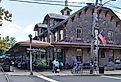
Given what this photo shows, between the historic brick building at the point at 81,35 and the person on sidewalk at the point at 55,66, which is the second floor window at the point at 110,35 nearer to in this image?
the historic brick building at the point at 81,35

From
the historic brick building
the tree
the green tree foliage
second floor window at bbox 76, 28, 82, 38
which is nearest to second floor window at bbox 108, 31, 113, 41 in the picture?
the historic brick building

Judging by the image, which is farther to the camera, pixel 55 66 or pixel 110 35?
pixel 110 35

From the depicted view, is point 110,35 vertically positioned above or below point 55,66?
above

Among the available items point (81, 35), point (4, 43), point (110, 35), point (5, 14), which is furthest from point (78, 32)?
point (5, 14)

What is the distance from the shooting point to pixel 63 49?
40.8 metres

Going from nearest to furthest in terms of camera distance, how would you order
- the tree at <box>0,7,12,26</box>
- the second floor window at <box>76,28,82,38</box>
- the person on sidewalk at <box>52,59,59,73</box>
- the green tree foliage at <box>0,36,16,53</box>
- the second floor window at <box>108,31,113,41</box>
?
1. the tree at <box>0,7,12,26</box>
2. the person on sidewalk at <box>52,59,59,73</box>
3. the green tree foliage at <box>0,36,16,53</box>
4. the second floor window at <box>76,28,82,38</box>
5. the second floor window at <box>108,31,113,41</box>

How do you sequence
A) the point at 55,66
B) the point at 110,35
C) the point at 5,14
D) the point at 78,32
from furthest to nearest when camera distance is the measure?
the point at 110,35 < the point at 78,32 < the point at 55,66 < the point at 5,14

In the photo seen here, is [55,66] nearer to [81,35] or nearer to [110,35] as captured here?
[81,35]

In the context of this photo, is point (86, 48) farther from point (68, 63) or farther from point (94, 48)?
point (94, 48)

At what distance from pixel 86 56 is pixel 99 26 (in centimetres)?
502

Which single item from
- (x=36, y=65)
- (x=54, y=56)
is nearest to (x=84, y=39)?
(x=54, y=56)

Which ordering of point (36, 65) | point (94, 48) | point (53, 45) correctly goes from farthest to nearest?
point (53, 45) < point (36, 65) < point (94, 48)

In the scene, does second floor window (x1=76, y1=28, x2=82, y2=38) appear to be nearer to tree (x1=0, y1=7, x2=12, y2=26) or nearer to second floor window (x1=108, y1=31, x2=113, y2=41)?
second floor window (x1=108, y1=31, x2=113, y2=41)

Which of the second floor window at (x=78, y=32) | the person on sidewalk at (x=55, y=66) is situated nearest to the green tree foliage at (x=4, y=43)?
the person on sidewalk at (x=55, y=66)
